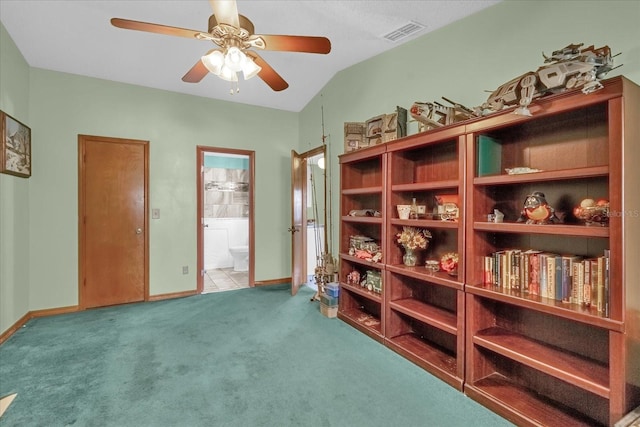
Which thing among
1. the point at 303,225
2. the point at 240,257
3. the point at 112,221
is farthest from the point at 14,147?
the point at 240,257

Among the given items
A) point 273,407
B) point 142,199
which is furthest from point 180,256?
point 273,407

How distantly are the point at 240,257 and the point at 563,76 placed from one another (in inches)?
209

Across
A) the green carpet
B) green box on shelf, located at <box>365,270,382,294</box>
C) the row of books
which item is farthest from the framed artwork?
the row of books

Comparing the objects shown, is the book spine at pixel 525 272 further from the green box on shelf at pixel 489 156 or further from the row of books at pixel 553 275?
the green box on shelf at pixel 489 156

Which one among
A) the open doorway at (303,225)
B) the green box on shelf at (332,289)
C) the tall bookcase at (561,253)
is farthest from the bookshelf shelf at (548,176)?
the open doorway at (303,225)

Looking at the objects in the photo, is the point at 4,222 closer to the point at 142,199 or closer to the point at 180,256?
the point at 142,199

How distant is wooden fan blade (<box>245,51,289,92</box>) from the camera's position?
2.09m

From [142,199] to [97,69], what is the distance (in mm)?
1544

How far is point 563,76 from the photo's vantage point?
4.95 feet

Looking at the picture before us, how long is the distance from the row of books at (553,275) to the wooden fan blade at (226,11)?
210cm

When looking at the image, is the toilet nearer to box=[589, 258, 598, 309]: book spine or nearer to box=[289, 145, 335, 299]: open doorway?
box=[289, 145, 335, 299]: open doorway

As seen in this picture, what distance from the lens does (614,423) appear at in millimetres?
1373

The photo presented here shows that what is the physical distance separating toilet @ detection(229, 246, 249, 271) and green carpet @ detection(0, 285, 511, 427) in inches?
96.5

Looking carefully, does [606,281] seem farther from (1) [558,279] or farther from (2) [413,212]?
(2) [413,212]
